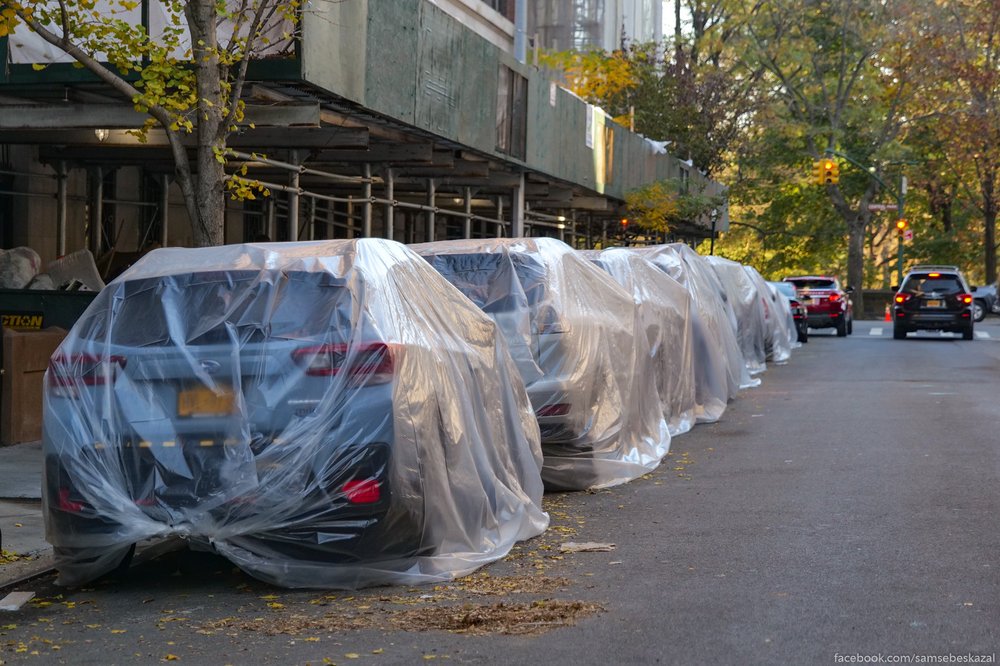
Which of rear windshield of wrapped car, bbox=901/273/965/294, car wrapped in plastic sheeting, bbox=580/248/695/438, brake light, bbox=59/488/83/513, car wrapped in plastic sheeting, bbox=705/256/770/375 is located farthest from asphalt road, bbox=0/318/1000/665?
rear windshield of wrapped car, bbox=901/273/965/294

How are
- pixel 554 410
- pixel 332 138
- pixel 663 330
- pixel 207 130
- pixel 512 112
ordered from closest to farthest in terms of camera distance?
pixel 554 410 < pixel 207 130 < pixel 663 330 < pixel 332 138 < pixel 512 112

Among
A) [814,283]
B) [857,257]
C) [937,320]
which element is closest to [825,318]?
[814,283]

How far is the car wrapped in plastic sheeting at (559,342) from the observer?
30.3ft

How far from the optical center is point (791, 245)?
62125 millimetres

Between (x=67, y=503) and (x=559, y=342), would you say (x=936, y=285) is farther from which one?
(x=67, y=503)

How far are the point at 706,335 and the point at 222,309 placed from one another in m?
8.91

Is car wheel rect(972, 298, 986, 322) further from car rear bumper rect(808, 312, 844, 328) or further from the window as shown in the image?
the window

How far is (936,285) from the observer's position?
A: 1230 inches

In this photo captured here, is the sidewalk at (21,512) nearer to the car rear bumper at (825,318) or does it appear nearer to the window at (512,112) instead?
the window at (512,112)

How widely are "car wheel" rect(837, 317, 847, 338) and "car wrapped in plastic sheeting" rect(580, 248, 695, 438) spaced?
829 inches

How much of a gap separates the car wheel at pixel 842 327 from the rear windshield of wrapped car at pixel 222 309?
2903 centimetres

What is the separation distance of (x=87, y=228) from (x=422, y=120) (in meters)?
5.88

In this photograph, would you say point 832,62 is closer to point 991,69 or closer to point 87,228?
point 991,69

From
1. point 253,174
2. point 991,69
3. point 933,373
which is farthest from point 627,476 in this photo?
point 991,69
